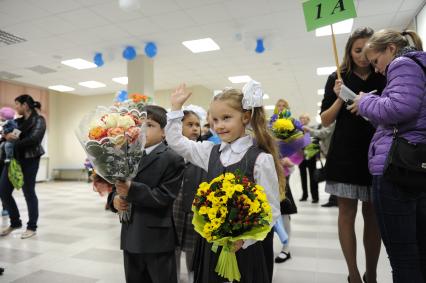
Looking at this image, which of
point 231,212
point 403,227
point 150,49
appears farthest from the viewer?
point 150,49

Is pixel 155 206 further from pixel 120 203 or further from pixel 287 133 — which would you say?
pixel 287 133

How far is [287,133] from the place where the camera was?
2254 mm

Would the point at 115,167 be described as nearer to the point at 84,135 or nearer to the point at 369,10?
the point at 84,135

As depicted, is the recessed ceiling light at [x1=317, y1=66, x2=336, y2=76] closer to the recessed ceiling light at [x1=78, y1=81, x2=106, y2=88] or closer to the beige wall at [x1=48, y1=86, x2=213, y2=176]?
the recessed ceiling light at [x1=78, y1=81, x2=106, y2=88]

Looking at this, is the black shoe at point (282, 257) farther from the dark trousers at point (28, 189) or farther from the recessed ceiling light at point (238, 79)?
the recessed ceiling light at point (238, 79)

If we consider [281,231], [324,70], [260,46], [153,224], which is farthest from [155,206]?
[324,70]

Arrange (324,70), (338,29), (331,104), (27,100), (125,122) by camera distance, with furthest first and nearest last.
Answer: (324,70), (338,29), (27,100), (331,104), (125,122)

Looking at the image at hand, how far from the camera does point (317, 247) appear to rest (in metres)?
2.95

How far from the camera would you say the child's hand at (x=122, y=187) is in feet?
3.76

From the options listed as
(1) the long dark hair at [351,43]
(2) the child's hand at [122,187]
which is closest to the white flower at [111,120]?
(2) the child's hand at [122,187]

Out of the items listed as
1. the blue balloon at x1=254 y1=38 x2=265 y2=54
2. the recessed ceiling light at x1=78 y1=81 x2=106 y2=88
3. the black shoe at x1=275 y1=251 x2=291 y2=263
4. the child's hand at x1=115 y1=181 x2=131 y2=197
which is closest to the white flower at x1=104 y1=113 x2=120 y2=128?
the child's hand at x1=115 y1=181 x2=131 y2=197

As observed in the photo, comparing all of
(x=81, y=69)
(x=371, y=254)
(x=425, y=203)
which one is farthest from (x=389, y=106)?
(x=81, y=69)

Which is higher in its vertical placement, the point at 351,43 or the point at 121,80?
the point at 121,80

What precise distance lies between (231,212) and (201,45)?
18.7 ft
